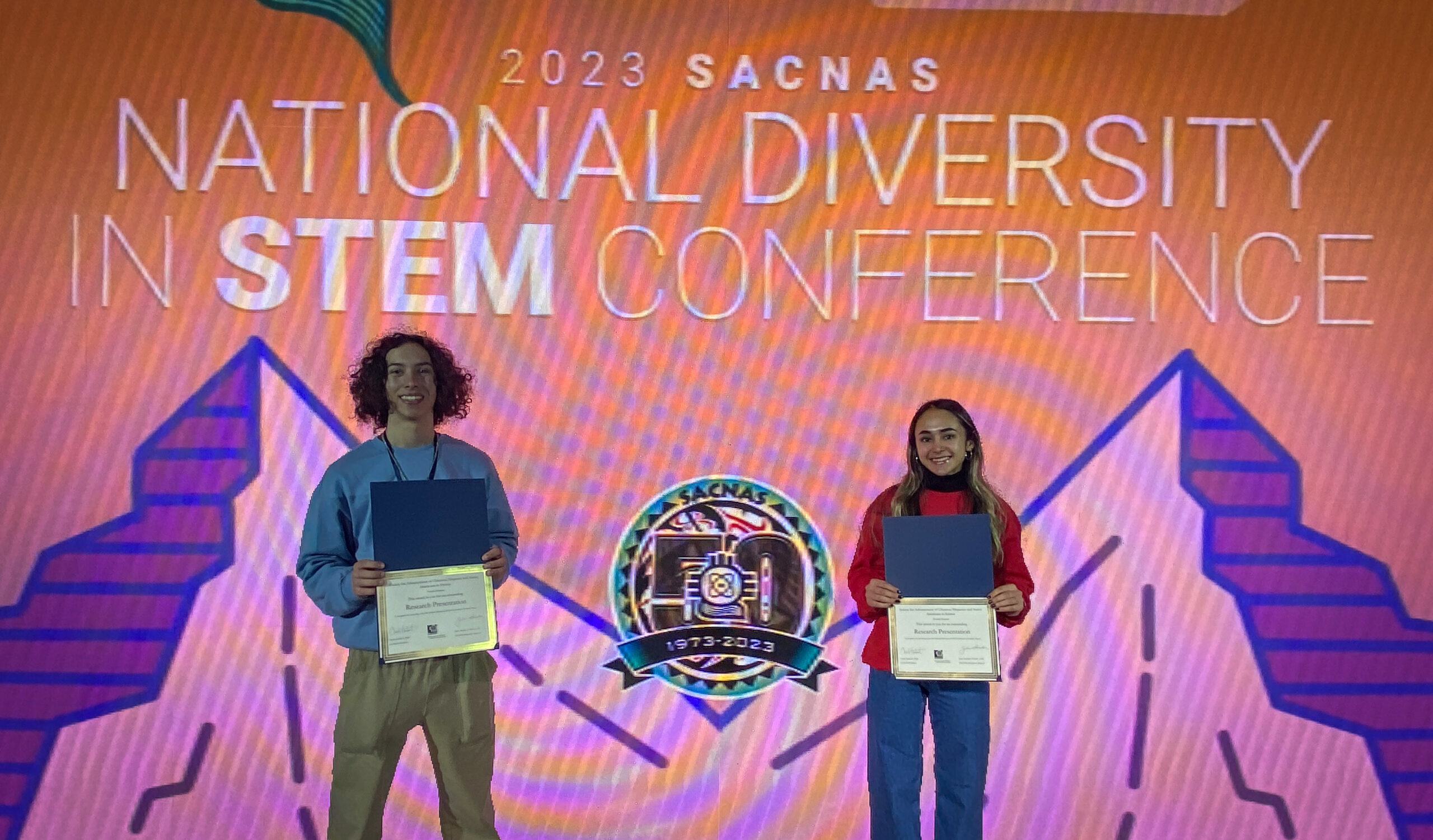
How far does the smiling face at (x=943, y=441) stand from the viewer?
115 inches

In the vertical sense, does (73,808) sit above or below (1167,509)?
below

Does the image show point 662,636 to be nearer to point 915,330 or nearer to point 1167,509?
point 915,330

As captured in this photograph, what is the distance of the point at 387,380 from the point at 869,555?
1.32 metres

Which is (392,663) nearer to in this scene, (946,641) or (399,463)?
(399,463)

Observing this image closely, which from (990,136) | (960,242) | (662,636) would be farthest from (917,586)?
(990,136)

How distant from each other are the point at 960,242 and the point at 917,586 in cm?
131

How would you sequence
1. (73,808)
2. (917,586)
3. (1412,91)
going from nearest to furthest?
(917,586) < (73,808) < (1412,91)

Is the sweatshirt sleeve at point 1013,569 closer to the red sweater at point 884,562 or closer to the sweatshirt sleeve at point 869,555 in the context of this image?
the red sweater at point 884,562

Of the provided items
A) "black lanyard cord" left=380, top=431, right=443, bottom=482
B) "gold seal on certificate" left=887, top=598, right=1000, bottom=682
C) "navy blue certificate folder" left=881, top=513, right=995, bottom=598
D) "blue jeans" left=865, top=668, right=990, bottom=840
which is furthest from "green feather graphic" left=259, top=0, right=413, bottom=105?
"blue jeans" left=865, top=668, right=990, bottom=840

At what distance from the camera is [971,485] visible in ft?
9.74

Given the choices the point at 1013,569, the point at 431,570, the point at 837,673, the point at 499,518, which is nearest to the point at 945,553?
the point at 1013,569

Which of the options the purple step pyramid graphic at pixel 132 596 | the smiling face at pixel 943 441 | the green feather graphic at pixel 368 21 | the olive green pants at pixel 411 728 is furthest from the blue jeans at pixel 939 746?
the green feather graphic at pixel 368 21

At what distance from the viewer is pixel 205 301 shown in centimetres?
355

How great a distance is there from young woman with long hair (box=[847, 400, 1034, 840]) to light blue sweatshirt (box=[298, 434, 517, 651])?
1.02m
